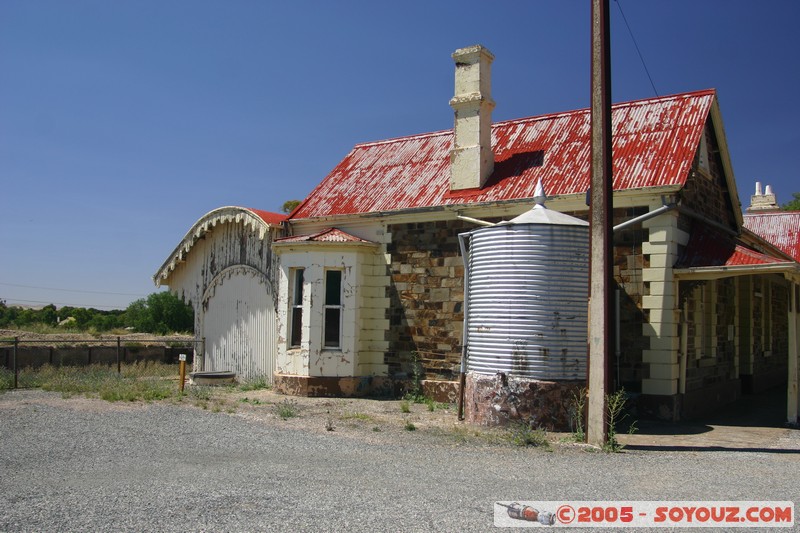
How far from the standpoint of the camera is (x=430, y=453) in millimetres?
8875

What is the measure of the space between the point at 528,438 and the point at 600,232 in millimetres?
2869

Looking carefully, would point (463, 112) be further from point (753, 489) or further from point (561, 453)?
point (753, 489)

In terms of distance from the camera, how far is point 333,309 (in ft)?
50.7

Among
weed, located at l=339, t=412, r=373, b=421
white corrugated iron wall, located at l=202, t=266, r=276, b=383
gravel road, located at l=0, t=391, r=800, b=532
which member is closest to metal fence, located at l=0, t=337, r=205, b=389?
white corrugated iron wall, located at l=202, t=266, r=276, b=383

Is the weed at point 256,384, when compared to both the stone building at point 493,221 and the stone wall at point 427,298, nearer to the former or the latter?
the stone building at point 493,221

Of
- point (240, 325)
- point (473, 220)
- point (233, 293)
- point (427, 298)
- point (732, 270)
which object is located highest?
point (473, 220)

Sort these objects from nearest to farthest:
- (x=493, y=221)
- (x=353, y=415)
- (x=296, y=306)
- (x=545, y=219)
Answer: (x=545, y=219) < (x=353, y=415) < (x=493, y=221) < (x=296, y=306)

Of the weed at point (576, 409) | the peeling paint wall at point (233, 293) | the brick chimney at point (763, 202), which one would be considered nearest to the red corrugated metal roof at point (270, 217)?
the peeling paint wall at point (233, 293)

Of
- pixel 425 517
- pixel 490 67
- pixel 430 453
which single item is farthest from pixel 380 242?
pixel 425 517

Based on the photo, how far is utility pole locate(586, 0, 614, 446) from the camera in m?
9.33

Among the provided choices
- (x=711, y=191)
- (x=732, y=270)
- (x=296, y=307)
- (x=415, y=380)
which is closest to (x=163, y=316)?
(x=296, y=307)

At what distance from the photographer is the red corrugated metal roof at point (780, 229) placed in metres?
24.4

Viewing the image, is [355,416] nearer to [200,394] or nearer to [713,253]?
[200,394]

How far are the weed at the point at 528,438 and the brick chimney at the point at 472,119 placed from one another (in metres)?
6.32
